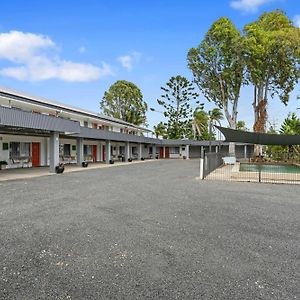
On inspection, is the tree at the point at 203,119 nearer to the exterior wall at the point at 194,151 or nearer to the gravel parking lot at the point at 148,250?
the exterior wall at the point at 194,151

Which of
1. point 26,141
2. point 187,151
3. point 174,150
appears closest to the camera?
point 26,141

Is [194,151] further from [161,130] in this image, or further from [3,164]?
[3,164]

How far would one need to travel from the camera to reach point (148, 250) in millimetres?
4734

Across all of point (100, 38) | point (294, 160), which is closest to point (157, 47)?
point (100, 38)

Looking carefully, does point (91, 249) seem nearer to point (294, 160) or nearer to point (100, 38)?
point (100, 38)

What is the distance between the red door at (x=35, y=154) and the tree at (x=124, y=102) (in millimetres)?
33052

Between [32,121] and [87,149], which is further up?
[32,121]

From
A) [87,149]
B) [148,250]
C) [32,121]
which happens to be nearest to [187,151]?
[87,149]

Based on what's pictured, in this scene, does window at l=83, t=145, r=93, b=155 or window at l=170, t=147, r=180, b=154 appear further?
window at l=170, t=147, r=180, b=154

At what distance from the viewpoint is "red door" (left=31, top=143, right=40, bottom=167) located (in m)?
24.4

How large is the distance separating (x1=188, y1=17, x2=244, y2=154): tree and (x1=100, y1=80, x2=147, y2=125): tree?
23024 mm

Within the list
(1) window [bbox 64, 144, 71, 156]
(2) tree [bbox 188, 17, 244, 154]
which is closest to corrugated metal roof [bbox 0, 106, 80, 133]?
(1) window [bbox 64, 144, 71, 156]

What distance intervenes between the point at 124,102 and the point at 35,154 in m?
34.5

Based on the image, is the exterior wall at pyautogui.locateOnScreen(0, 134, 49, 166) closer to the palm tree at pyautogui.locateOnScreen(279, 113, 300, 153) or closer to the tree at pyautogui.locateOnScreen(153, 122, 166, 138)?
the palm tree at pyautogui.locateOnScreen(279, 113, 300, 153)
